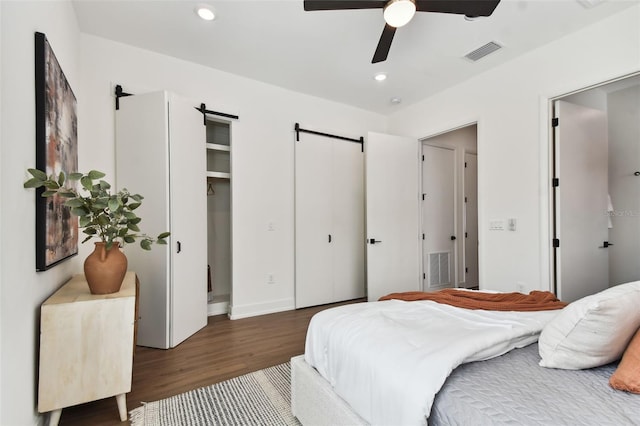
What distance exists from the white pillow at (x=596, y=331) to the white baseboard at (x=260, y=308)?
3.00 metres

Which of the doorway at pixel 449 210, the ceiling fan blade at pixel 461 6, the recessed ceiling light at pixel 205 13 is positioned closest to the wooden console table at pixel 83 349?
the recessed ceiling light at pixel 205 13

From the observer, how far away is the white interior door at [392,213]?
3.87 metres

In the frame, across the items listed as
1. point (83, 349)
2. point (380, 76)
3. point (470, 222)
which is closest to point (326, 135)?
point (380, 76)

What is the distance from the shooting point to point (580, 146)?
3006 millimetres

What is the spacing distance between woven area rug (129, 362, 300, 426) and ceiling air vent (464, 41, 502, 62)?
135 inches

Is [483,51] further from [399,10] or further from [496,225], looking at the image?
[496,225]

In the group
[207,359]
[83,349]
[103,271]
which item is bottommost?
[207,359]

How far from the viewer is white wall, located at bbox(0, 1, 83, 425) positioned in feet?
3.88

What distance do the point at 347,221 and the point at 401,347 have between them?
10.1ft

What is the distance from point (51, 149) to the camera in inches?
65.3

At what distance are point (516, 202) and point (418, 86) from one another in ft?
5.93

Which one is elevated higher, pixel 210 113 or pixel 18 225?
pixel 210 113

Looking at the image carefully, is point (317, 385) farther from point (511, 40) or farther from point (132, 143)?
point (511, 40)

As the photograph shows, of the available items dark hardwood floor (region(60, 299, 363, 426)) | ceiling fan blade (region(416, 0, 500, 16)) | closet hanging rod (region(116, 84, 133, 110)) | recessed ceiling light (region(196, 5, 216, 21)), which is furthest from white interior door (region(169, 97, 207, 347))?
ceiling fan blade (region(416, 0, 500, 16))
